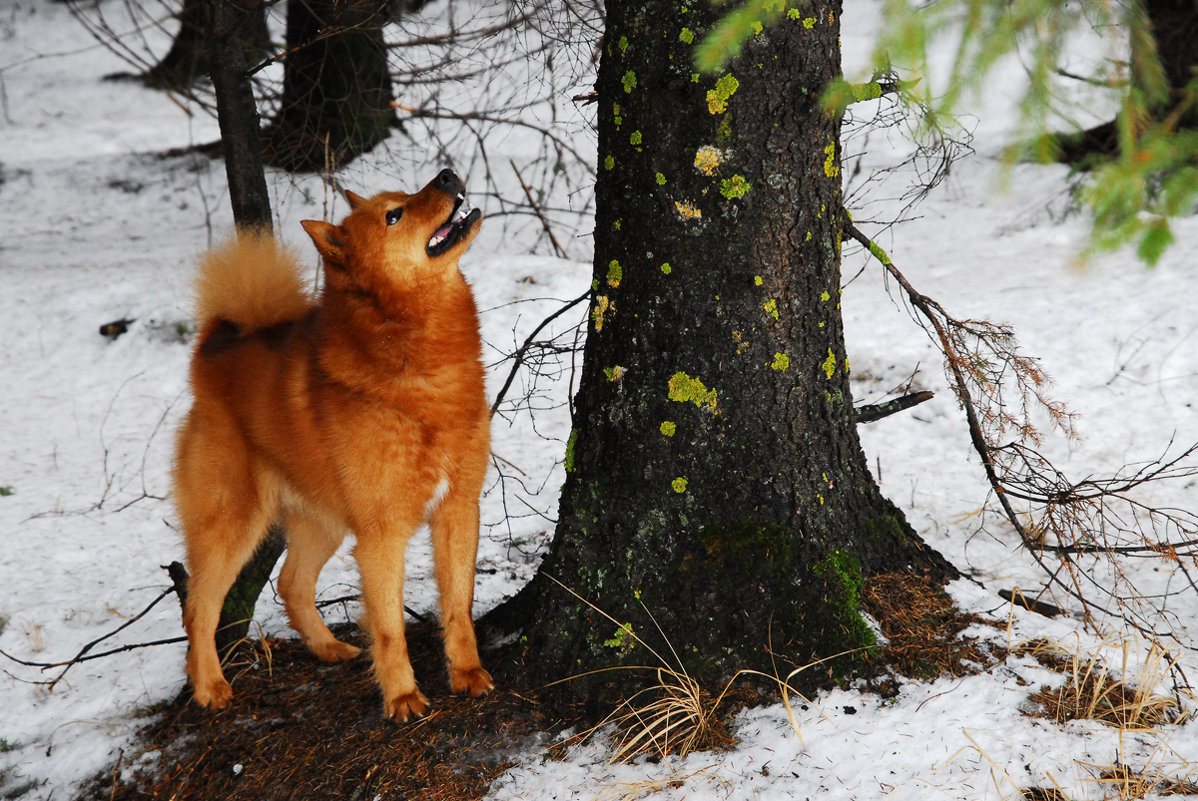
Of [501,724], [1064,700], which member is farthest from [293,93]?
[1064,700]

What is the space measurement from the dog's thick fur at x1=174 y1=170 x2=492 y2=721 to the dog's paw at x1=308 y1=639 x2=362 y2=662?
15.2 inches

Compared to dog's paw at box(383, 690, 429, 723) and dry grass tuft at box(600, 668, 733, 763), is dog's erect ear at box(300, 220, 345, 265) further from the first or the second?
dry grass tuft at box(600, 668, 733, 763)

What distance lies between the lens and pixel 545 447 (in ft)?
19.0

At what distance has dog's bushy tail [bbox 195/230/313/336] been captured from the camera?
11.7 feet

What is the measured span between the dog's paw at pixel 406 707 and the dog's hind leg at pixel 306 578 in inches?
29.2

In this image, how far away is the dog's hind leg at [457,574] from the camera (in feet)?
10.4

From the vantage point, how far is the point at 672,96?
108 inches

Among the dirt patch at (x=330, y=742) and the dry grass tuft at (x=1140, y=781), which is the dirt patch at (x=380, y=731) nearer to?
the dirt patch at (x=330, y=742)

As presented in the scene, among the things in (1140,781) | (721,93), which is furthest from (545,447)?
(1140,781)

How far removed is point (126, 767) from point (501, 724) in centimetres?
144


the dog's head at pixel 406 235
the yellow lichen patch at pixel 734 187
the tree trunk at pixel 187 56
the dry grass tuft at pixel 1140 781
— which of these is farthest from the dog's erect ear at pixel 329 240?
the dry grass tuft at pixel 1140 781

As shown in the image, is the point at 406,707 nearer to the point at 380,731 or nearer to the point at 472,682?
the point at 380,731

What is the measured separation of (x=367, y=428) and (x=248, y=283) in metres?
1.03

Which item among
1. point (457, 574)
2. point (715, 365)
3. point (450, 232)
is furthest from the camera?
point (457, 574)
